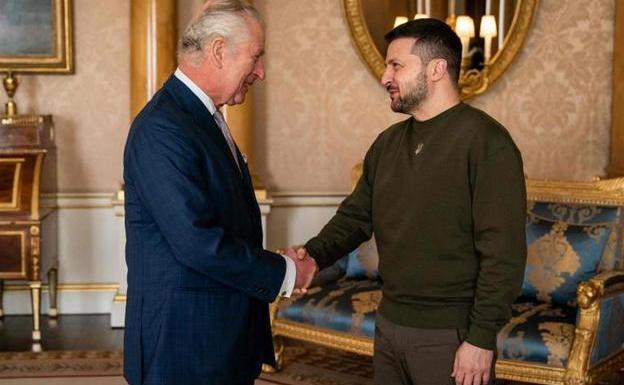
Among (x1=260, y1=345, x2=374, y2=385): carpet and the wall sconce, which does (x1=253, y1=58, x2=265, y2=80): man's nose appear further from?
the wall sconce

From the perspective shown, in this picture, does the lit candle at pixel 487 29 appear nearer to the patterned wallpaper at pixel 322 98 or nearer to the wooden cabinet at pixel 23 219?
the patterned wallpaper at pixel 322 98

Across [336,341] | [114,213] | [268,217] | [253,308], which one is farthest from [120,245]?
[253,308]

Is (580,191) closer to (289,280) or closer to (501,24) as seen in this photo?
(501,24)

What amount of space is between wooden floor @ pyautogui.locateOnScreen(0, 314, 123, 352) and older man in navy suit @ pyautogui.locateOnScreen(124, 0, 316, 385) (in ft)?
8.96

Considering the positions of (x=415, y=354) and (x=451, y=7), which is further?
(x=451, y=7)

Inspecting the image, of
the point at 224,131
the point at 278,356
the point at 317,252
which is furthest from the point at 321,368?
the point at 224,131

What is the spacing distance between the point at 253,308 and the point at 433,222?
493mm

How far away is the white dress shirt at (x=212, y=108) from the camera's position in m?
2.18

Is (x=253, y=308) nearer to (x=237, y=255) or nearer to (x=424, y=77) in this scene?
(x=237, y=255)

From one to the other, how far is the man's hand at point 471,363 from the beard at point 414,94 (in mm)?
615

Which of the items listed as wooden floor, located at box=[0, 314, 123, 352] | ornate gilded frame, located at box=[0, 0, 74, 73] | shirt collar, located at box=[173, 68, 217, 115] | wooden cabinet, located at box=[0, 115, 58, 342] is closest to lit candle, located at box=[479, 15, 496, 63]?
ornate gilded frame, located at box=[0, 0, 74, 73]

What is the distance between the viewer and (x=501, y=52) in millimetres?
5227

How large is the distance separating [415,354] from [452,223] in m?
0.35

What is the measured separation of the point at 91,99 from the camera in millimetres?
5398
